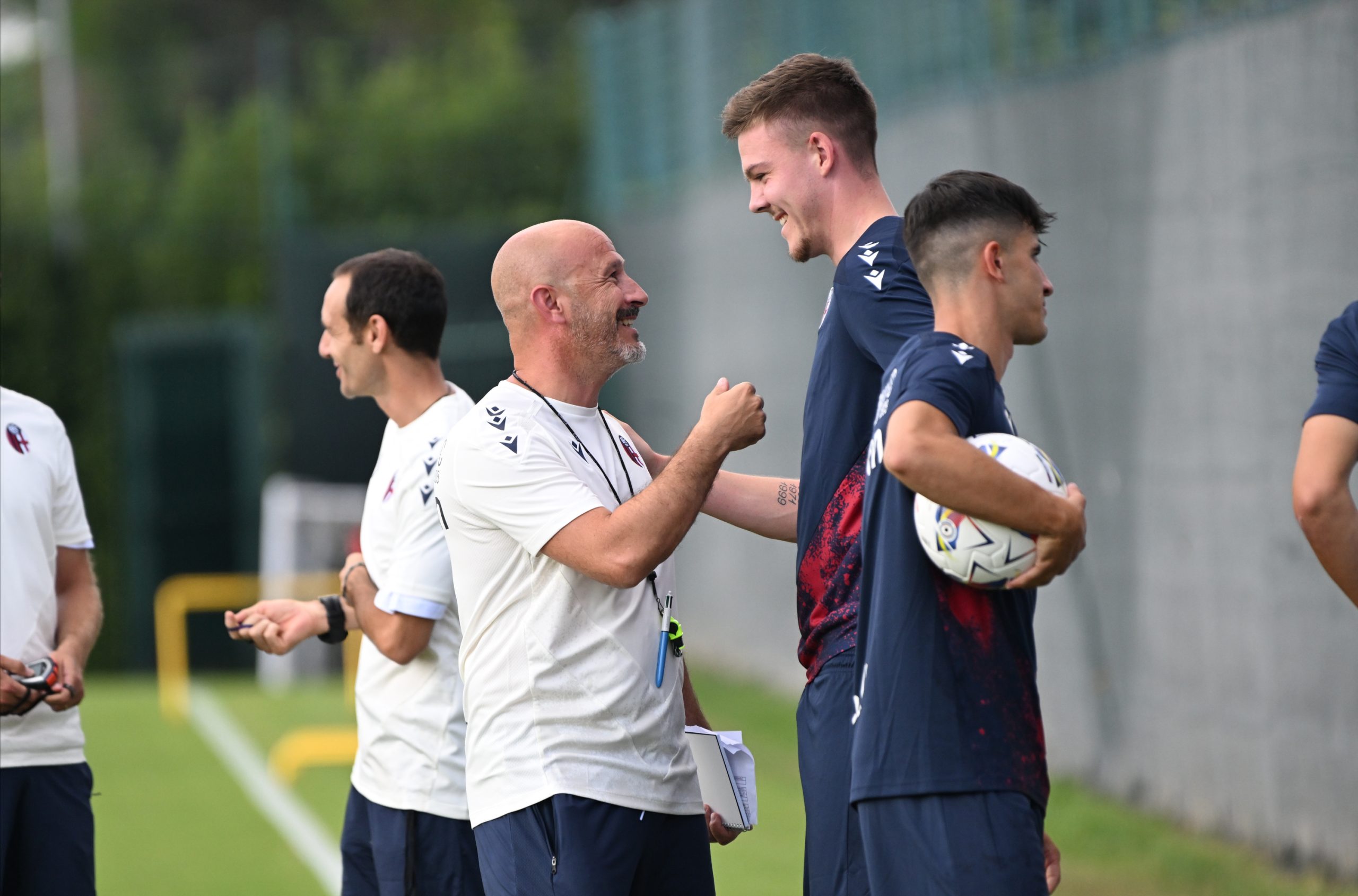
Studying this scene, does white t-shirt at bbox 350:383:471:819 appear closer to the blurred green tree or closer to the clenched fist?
the clenched fist

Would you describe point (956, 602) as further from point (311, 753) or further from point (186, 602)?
point (186, 602)

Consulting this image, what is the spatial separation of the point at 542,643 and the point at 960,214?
4.40 feet

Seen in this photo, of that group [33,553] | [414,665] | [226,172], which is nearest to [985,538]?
[414,665]

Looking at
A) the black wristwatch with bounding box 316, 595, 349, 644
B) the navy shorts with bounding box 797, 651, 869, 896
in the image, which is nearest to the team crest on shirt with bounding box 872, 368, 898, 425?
the navy shorts with bounding box 797, 651, 869, 896

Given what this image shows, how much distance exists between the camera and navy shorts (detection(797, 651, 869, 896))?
368 cm

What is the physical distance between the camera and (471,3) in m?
33.8

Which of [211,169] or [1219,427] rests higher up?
[211,169]

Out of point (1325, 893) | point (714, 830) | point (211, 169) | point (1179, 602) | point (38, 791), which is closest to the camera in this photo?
point (714, 830)

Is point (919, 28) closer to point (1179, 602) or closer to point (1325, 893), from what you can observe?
point (1179, 602)

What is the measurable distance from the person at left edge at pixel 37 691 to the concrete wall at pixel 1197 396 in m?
4.72

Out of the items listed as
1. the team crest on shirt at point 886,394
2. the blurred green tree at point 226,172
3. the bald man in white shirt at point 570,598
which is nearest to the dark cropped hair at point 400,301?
the bald man in white shirt at point 570,598

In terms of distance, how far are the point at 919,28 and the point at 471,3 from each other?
2449 cm

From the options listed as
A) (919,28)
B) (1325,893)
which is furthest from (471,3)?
(1325,893)

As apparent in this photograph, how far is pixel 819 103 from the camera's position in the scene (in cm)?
390
